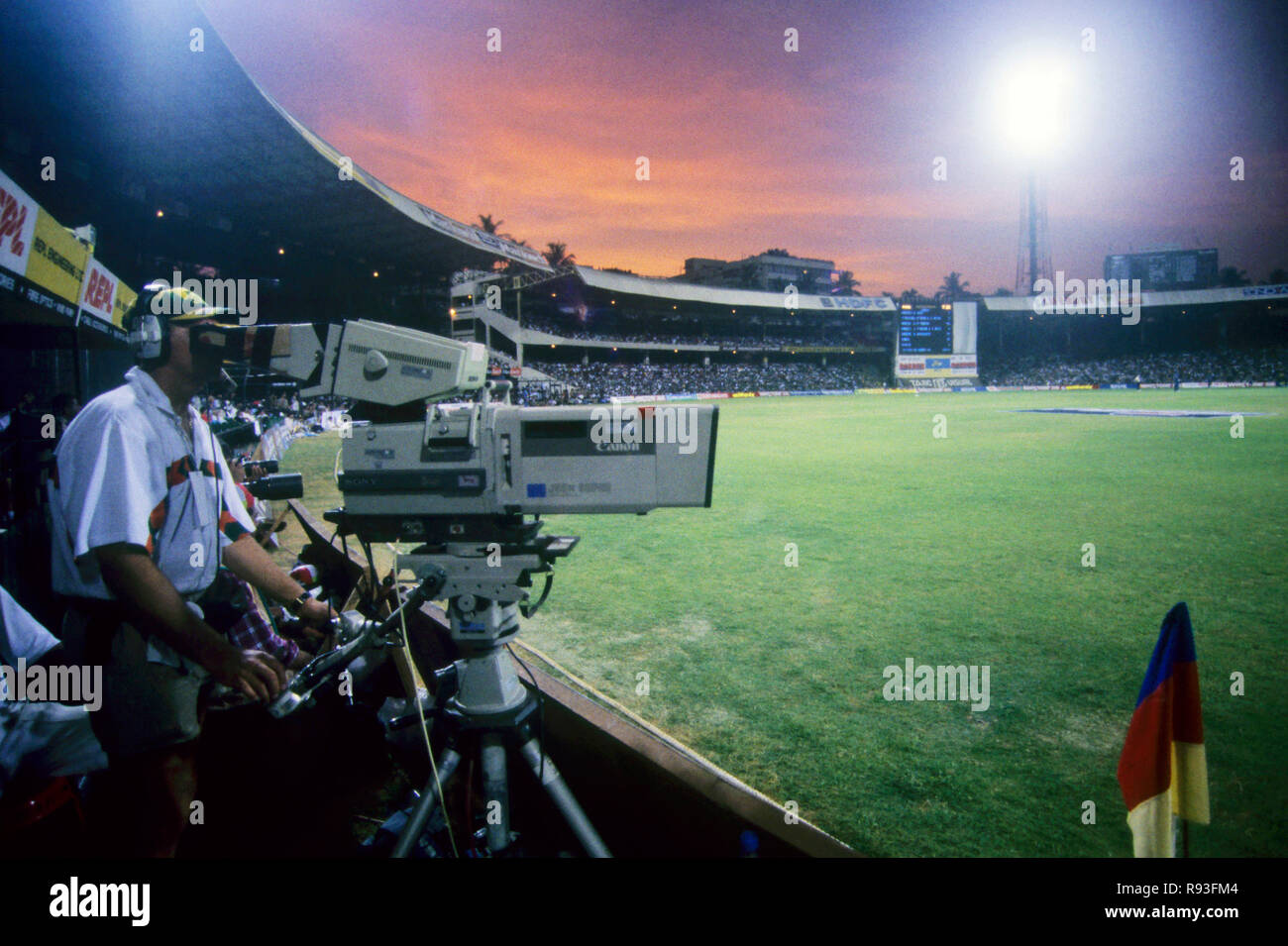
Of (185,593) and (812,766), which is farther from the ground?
(185,593)

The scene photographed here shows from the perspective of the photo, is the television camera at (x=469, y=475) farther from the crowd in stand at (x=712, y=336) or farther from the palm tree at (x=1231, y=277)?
the palm tree at (x=1231, y=277)

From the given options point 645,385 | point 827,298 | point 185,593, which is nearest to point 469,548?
point 185,593

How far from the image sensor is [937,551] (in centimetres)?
638

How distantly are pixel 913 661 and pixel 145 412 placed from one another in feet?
13.2

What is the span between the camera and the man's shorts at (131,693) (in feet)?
6.04

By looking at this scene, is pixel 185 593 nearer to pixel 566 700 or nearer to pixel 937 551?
pixel 566 700

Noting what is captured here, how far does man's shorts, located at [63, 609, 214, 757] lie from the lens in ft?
6.04

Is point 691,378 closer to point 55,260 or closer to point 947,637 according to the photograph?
point 55,260

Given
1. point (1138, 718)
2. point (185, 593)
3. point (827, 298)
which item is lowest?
point (1138, 718)

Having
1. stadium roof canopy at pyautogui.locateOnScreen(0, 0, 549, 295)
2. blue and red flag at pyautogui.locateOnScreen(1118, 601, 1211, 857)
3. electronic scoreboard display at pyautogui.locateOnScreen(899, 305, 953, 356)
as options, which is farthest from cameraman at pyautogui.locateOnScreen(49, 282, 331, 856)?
electronic scoreboard display at pyautogui.locateOnScreen(899, 305, 953, 356)

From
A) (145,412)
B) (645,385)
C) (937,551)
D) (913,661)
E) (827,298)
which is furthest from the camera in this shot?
(827,298)

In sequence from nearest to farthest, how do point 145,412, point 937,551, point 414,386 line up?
1. point 414,386
2. point 145,412
3. point 937,551
